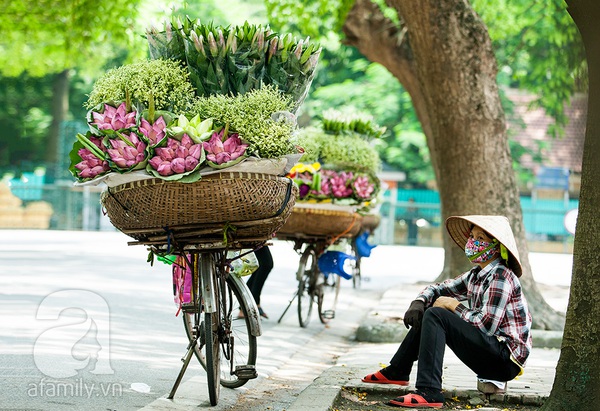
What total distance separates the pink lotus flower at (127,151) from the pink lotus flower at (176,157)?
91 mm

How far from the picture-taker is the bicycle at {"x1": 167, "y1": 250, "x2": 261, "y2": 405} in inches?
250

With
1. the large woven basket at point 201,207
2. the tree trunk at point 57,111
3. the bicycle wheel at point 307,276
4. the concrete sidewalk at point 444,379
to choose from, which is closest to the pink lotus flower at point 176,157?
the large woven basket at point 201,207

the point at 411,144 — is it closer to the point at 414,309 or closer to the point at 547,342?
the point at 547,342

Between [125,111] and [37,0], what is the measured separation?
51.1 feet

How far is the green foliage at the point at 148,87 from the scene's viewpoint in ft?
20.1

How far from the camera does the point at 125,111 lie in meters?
6.02

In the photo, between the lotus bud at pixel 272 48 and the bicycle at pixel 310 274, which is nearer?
the lotus bud at pixel 272 48

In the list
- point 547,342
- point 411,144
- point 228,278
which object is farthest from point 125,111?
point 411,144

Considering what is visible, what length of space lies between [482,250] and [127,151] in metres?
2.37

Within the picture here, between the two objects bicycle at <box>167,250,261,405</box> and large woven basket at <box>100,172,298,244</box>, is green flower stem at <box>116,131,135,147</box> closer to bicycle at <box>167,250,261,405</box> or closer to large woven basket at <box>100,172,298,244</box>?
large woven basket at <box>100,172,298,244</box>

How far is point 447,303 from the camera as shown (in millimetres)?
6535

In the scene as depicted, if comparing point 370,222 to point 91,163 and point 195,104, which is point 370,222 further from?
point 91,163

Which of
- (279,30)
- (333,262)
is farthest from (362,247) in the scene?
(279,30)

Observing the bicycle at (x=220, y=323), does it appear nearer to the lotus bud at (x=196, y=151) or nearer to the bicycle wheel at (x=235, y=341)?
the bicycle wheel at (x=235, y=341)
